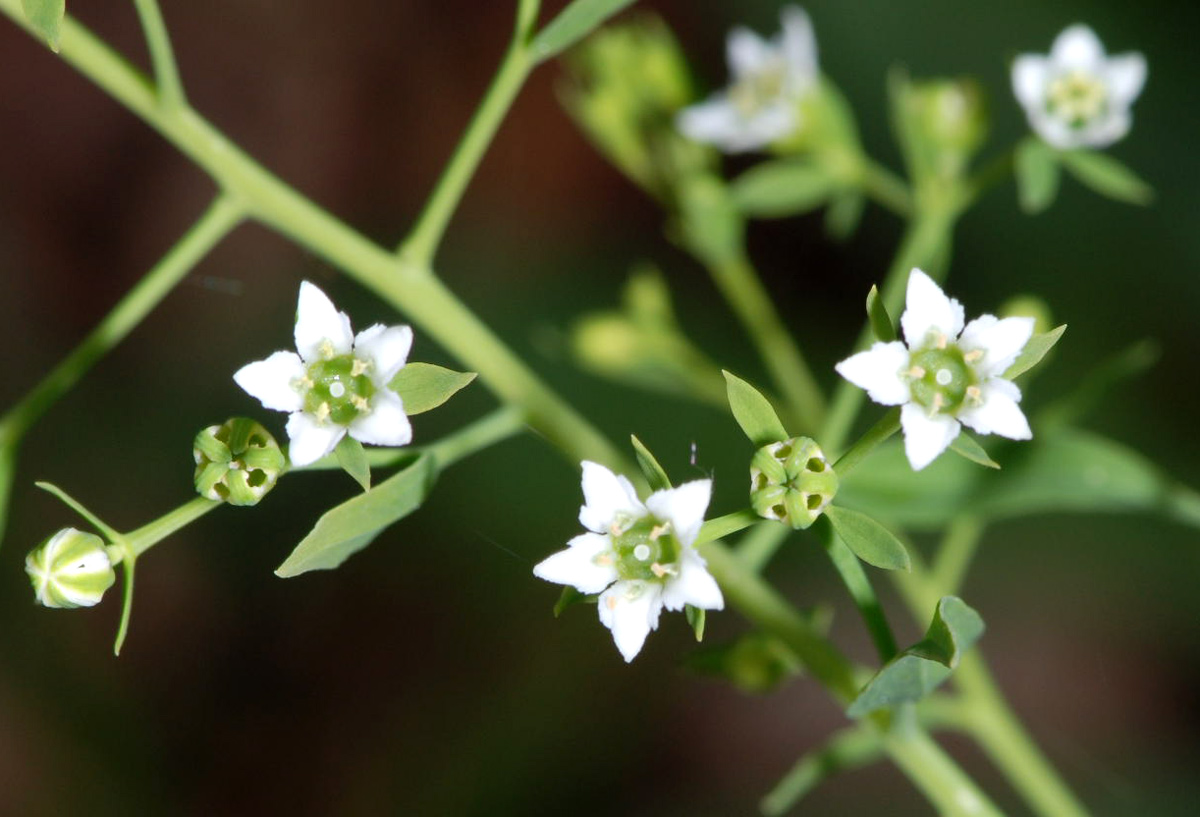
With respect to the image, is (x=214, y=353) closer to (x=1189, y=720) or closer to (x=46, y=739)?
(x=46, y=739)

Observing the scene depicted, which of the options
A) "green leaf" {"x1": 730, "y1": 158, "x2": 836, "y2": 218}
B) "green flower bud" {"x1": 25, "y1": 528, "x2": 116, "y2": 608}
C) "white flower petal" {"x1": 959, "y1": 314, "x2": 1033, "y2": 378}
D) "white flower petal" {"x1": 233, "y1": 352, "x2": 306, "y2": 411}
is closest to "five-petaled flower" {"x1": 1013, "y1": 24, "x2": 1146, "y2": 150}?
"green leaf" {"x1": 730, "y1": 158, "x2": 836, "y2": 218}

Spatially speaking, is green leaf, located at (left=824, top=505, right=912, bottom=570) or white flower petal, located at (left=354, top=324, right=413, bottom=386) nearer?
green leaf, located at (left=824, top=505, right=912, bottom=570)

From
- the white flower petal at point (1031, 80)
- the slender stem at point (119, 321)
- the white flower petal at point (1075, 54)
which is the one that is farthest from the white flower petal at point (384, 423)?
the white flower petal at point (1075, 54)

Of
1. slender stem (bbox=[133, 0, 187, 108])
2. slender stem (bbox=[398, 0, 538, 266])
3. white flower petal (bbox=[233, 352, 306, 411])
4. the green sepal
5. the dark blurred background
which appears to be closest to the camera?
the green sepal

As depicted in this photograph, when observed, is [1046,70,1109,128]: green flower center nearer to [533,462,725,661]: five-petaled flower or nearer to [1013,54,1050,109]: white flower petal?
[1013,54,1050,109]: white flower petal

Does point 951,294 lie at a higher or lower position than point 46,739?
lower

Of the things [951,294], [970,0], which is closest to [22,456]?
[951,294]
